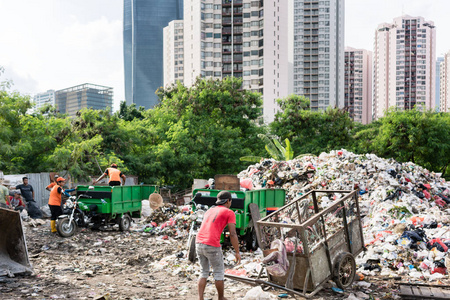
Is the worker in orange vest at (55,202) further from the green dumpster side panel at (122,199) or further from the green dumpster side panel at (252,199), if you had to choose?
the green dumpster side panel at (252,199)

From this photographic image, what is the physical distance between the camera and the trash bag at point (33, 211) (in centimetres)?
1390

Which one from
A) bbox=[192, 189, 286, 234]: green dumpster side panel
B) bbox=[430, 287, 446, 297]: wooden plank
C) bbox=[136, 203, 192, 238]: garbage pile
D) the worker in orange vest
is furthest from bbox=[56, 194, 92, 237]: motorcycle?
bbox=[430, 287, 446, 297]: wooden plank

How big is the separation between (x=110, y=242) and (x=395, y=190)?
8682 mm

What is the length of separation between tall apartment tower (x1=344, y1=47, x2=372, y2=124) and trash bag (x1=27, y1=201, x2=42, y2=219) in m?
96.7

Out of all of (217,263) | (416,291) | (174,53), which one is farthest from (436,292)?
(174,53)

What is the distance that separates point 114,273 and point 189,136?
752 inches

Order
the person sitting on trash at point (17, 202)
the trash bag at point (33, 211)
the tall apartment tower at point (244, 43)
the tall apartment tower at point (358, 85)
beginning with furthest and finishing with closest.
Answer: the tall apartment tower at point (358, 85)
the tall apartment tower at point (244, 43)
the trash bag at point (33, 211)
the person sitting on trash at point (17, 202)

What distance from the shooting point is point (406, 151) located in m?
26.9

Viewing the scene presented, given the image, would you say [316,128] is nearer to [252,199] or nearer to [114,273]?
[252,199]

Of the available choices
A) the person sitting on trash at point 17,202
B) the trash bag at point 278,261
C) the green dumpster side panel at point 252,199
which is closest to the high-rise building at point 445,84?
the green dumpster side panel at point 252,199

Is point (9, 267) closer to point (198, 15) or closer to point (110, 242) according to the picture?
point (110, 242)

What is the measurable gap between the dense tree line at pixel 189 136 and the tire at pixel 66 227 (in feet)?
22.6

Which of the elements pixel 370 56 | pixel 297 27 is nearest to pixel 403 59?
pixel 370 56

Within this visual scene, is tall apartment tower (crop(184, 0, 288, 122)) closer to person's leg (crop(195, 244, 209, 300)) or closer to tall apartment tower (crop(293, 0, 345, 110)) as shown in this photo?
tall apartment tower (crop(293, 0, 345, 110))
